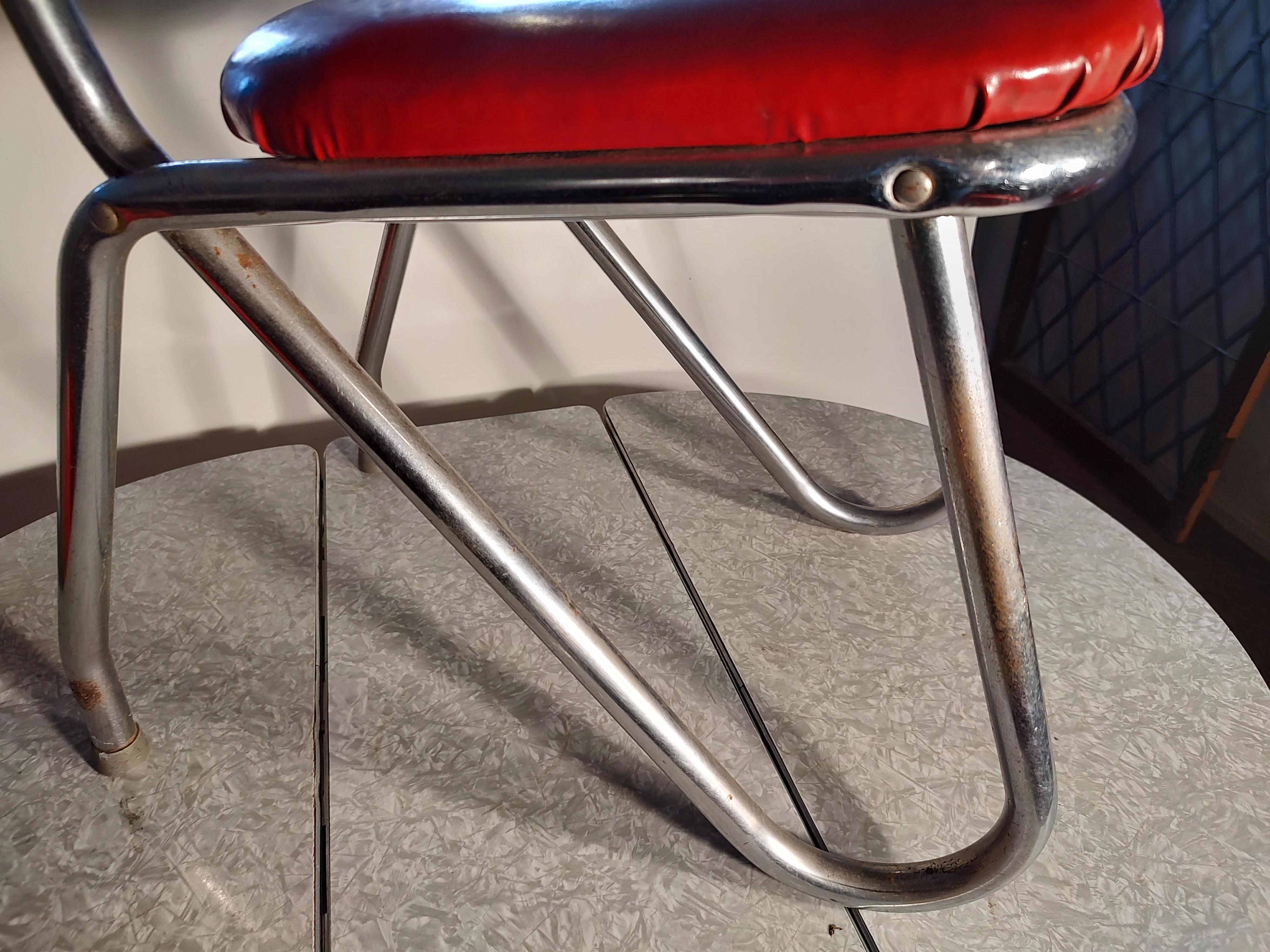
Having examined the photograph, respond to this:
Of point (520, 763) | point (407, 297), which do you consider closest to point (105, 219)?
point (520, 763)

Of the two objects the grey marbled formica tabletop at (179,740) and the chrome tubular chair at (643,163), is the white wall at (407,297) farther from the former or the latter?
the chrome tubular chair at (643,163)

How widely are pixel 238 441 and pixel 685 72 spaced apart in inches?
26.8

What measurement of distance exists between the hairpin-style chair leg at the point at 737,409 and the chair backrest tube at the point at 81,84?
0.27m

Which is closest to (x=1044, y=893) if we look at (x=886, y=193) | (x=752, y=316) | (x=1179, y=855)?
(x=1179, y=855)

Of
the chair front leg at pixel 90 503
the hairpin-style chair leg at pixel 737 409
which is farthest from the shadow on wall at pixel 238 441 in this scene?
the chair front leg at pixel 90 503

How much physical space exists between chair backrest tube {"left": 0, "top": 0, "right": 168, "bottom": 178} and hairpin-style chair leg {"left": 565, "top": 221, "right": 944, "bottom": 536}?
27 cm

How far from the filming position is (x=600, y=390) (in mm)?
881

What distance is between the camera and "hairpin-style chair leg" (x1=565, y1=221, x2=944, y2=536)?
22.4 inches

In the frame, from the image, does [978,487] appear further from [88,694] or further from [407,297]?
[407,297]

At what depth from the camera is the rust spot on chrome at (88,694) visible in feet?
1.42

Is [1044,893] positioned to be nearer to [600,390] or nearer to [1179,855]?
[1179,855]

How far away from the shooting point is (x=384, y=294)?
603 millimetres

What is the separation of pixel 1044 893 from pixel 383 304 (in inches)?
20.4

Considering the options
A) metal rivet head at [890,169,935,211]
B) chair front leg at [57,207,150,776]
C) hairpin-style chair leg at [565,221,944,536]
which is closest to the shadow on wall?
hairpin-style chair leg at [565,221,944,536]
